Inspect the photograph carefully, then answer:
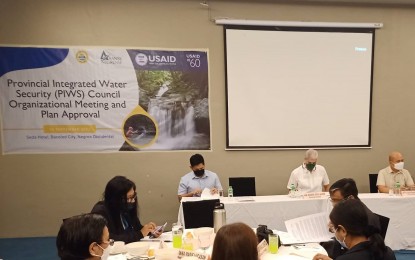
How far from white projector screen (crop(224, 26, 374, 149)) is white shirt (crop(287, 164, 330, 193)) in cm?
69

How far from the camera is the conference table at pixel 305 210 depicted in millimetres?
3186

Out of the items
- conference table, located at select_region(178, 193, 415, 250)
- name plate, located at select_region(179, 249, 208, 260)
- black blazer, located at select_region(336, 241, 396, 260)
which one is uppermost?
black blazer, located at select_region(336, 241, 396, 260)

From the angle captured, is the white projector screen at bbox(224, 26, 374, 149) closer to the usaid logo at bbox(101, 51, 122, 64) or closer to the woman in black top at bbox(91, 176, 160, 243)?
the usaid logo at bbox(101, 51, 122, 64)

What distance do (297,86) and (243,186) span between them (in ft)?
5.87

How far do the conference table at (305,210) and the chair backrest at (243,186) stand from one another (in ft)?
1.75

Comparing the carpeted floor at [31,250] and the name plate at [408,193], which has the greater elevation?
the name plate at [408,193]


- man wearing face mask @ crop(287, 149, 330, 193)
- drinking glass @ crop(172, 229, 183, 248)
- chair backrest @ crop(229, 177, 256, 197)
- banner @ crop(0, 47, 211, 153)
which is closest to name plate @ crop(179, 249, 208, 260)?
drinking glass @ crop(172, 229, 183, 248)

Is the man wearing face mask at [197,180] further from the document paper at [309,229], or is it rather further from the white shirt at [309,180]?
the document paper at [309,229]

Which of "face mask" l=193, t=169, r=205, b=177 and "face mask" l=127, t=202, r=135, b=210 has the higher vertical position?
"face mask" l=127, t=202, r=135, b=210

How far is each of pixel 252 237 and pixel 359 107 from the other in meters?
4.08

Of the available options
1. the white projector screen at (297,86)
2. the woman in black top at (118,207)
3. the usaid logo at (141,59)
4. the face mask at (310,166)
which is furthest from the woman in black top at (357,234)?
the usaid logo at (141,59)

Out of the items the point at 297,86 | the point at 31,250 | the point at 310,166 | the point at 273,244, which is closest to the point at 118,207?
the point at 273,244

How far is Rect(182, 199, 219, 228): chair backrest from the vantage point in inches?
105

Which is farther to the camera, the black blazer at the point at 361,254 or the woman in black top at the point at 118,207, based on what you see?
the woman in black top at the point at 118,207
